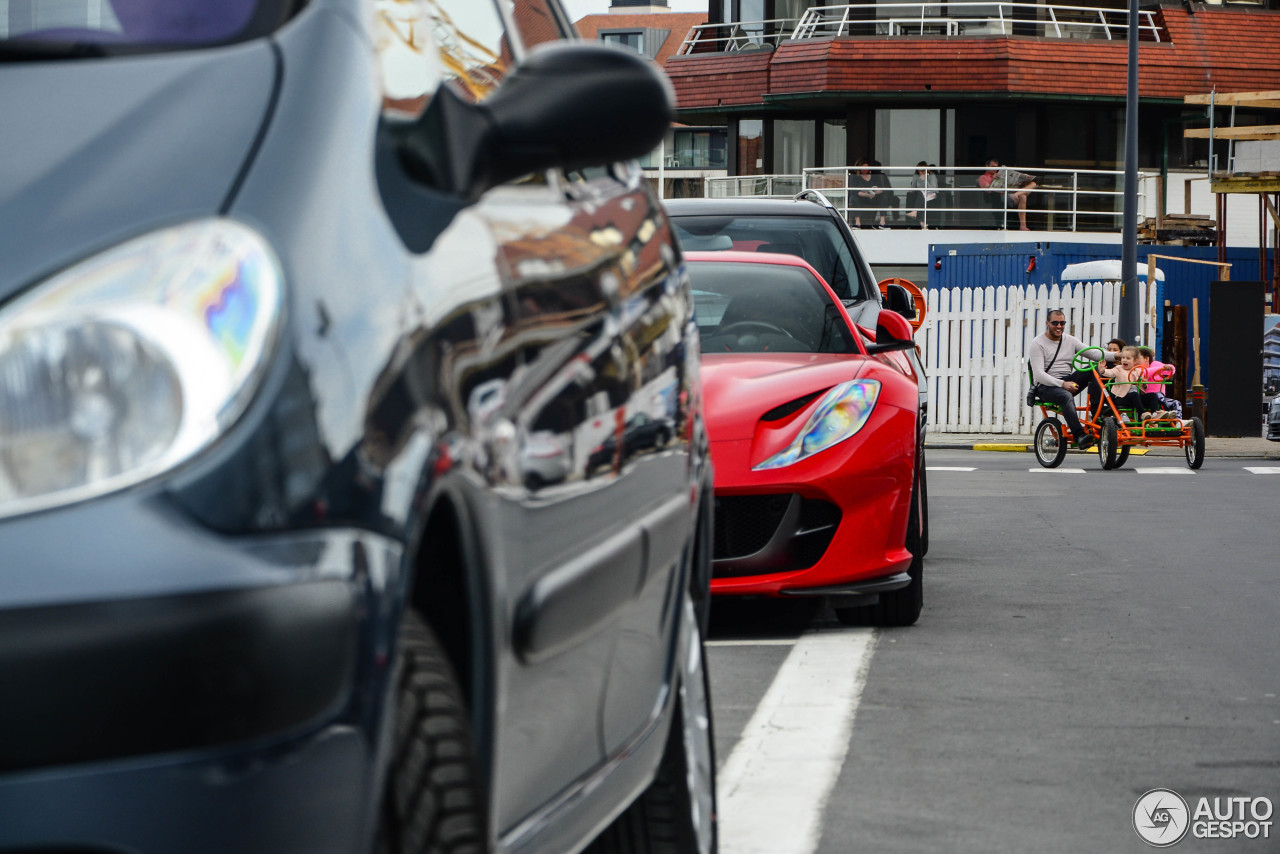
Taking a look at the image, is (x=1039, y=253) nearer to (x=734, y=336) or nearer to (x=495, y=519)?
(x=734, y=336)

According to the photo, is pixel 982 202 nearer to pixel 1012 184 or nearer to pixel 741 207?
pixel 1012 184

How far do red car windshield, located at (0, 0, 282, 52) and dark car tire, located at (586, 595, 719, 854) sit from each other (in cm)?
171

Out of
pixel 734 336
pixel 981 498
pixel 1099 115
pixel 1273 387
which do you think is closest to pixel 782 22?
pixel 1099 115

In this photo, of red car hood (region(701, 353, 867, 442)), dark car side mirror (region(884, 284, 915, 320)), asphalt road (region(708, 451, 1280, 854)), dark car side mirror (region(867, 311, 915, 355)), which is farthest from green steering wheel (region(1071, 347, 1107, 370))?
red car hood (region(701, 353, 867, 442))

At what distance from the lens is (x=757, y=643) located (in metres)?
7.01

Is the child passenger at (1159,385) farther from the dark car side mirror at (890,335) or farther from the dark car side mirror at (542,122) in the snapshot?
the dark car side mirror at (542,122)

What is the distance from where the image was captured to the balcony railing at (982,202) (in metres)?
41.0

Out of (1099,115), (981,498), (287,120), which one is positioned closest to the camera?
(287,120)

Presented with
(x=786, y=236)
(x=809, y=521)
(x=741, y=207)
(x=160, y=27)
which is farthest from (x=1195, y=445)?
(x=160, y=27)

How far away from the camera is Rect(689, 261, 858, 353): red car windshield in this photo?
26.6ft

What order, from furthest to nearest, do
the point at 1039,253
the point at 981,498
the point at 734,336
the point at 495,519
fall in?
the point at 1039,253
the point at 981,498
the point at 734,336
the point at 495,519

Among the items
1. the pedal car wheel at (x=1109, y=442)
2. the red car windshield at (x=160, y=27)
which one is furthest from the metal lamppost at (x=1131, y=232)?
the red car windshield at (x=160, y=27)

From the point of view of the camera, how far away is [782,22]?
47.2m

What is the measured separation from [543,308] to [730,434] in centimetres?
468
